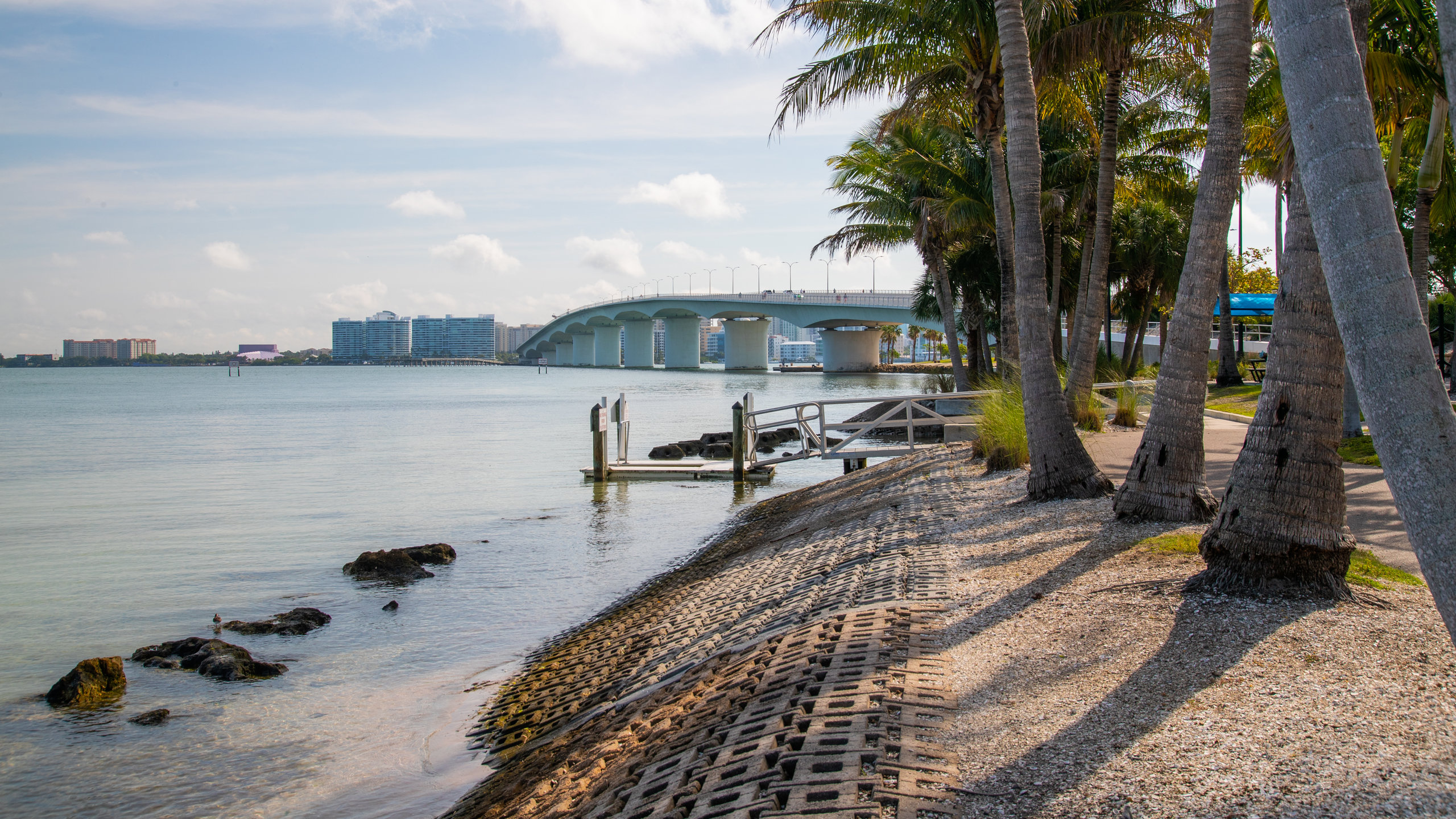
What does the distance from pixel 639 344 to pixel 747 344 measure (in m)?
19.8

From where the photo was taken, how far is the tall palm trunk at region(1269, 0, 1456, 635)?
279cm

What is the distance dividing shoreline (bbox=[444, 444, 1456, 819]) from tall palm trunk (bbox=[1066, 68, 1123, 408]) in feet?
19.6

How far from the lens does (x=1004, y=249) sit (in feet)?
56.2

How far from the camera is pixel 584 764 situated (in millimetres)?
4840

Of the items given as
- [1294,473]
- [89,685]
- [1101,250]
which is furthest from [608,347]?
[1294,473]

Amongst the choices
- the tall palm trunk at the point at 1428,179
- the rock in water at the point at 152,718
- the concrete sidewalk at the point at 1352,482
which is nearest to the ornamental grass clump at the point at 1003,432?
the concrete sidewalk at the point at 1352,482

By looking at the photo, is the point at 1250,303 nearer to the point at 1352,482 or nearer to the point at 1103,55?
the point at 1103,55

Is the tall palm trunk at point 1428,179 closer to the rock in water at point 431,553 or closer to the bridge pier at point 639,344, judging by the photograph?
the rock in water at point 431,553

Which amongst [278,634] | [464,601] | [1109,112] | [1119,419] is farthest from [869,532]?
[1119,419]

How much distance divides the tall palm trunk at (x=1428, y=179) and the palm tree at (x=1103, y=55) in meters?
3.48

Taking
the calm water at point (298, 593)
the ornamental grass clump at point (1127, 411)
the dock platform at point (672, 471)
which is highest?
the ornamental grass clump at point (1127, 411)

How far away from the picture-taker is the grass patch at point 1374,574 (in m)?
5.60

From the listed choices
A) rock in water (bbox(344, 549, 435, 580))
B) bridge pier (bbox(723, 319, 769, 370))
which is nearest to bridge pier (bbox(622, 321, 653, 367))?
bridge pier (bbox(723, 319, 769, 370))

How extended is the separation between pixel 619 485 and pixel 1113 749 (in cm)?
1828
